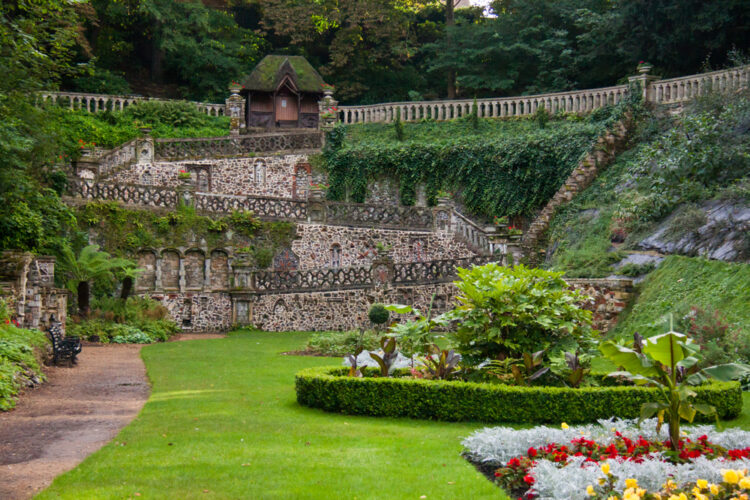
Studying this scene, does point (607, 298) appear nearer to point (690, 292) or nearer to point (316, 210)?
point (690, 292)

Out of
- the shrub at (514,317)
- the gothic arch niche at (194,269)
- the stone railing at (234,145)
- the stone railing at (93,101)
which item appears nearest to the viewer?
the shrub at (514,317)

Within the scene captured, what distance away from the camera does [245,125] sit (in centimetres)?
3991

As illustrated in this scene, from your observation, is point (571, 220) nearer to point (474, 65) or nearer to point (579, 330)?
point (579, 330)

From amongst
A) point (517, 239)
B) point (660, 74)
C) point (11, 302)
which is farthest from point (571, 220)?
point (11, 302)

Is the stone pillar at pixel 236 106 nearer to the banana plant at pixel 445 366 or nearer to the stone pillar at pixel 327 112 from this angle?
the stone pillar at pixel 327 112

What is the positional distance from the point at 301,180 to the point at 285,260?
7.91 m

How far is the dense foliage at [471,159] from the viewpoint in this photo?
3047cm

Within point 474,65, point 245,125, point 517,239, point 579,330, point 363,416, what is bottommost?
point 363,416

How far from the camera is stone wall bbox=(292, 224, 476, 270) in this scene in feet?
95.4

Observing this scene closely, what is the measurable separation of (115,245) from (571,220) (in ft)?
54.6

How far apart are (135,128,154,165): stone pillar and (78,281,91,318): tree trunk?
1027 centimetres

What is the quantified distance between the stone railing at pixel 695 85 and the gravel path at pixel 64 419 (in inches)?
911

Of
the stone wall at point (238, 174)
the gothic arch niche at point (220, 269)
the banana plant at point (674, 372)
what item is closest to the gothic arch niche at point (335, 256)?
the gothic arch niche at point (220, 269)

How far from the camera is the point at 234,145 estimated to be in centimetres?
3472
